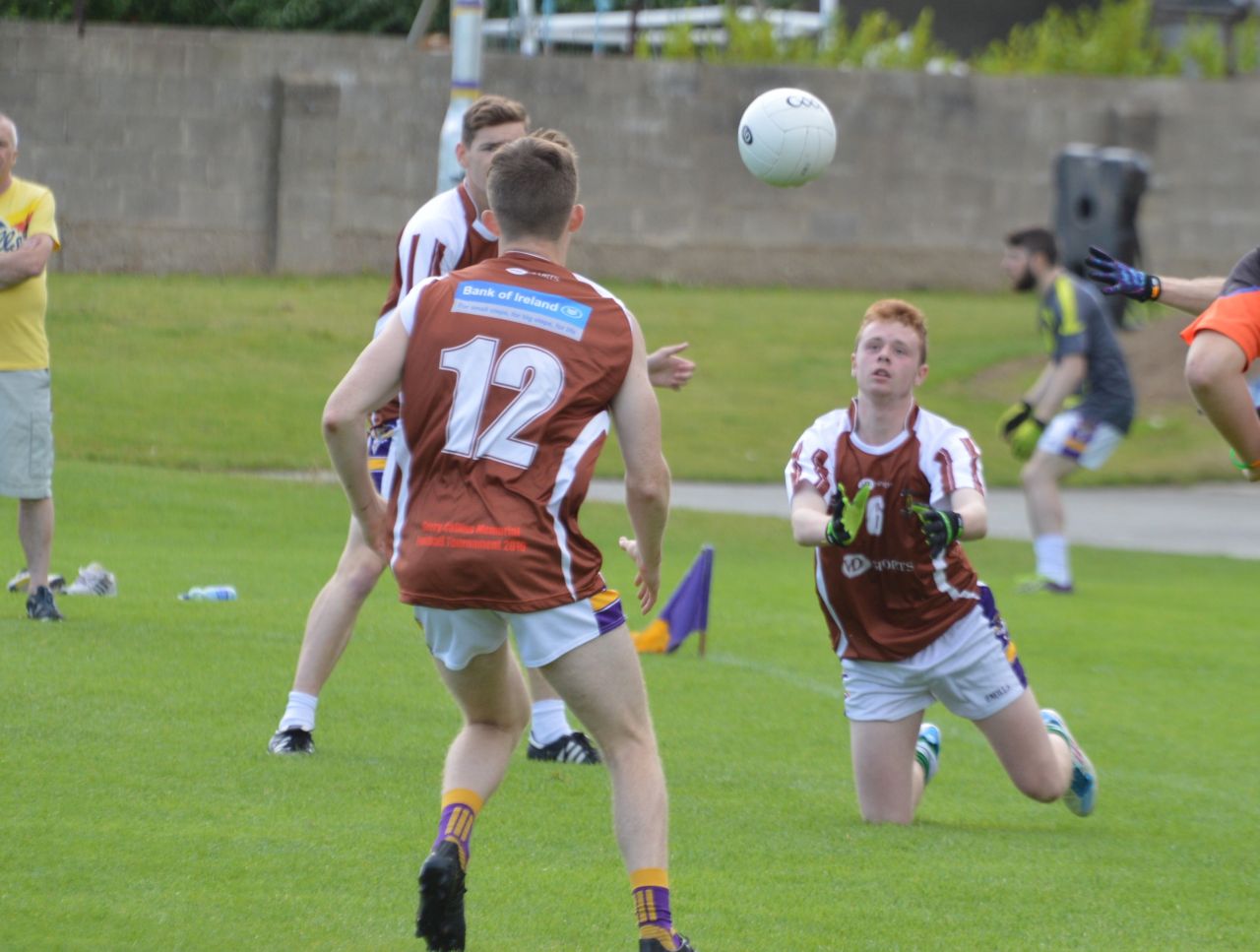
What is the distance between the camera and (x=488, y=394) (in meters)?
4.32

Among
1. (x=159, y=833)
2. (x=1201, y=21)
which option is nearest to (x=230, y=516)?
(x=159, y=833)

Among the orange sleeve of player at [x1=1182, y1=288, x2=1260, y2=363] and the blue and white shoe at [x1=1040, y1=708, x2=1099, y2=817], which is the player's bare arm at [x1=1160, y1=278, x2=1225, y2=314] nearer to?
the orange sleeve of player at [x1=1182, y1=288, x2=1260, y2=363]

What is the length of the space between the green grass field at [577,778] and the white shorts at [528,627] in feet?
2.58

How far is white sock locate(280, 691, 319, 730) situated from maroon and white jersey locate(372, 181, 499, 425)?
108cm

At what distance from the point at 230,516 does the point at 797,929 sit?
29.3ft

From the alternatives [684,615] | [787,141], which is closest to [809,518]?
[787,141]

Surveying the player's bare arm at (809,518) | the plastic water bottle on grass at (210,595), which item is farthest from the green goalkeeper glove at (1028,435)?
the player's bare arm at (809,518)

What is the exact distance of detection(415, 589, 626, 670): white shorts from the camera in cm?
434

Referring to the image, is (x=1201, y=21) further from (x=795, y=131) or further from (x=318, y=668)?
(x=318, y=668)

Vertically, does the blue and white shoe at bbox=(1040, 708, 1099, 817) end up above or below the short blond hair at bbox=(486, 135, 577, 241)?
below

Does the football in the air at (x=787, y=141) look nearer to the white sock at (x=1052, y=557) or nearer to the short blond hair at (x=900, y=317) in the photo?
the short blond hair at (x=900, y=317)

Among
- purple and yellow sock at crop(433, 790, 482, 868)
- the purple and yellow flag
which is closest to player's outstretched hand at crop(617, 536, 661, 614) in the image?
purple and yellow sock at crop(433, 790, 482, 868)

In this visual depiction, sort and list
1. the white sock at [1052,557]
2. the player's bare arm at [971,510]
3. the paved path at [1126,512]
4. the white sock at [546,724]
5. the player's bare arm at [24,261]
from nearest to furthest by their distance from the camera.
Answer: the player's bare arm at [971,510]
the white sock at [546,724]
the player's bare arm at [24,261]
the white sock at [1052,557]
the paved path at [1126,512]

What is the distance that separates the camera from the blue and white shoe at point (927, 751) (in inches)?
257
